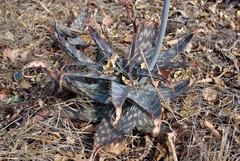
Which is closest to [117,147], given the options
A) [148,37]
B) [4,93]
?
[148,37]

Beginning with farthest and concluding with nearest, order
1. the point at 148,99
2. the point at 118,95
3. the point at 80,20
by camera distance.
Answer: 1. the point at 80,20
2. the point at 148,99
3. the point at 118,95

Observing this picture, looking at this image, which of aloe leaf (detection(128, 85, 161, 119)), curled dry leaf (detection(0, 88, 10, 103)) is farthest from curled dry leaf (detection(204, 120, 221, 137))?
curled dry leaf (detection(0, 88, 10, 103))

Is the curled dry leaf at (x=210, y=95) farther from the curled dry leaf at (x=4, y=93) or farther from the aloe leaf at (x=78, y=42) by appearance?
the curled dry leaf at (x=4, y=93)

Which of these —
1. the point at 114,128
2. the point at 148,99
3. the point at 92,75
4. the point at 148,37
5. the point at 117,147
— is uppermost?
the point at 148,37

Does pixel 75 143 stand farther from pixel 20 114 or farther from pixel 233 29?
pixel 233 29

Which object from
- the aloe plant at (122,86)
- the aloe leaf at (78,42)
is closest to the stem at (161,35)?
the aloe plant at (122,86)

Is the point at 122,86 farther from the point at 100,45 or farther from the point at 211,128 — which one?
the point at 211,128
